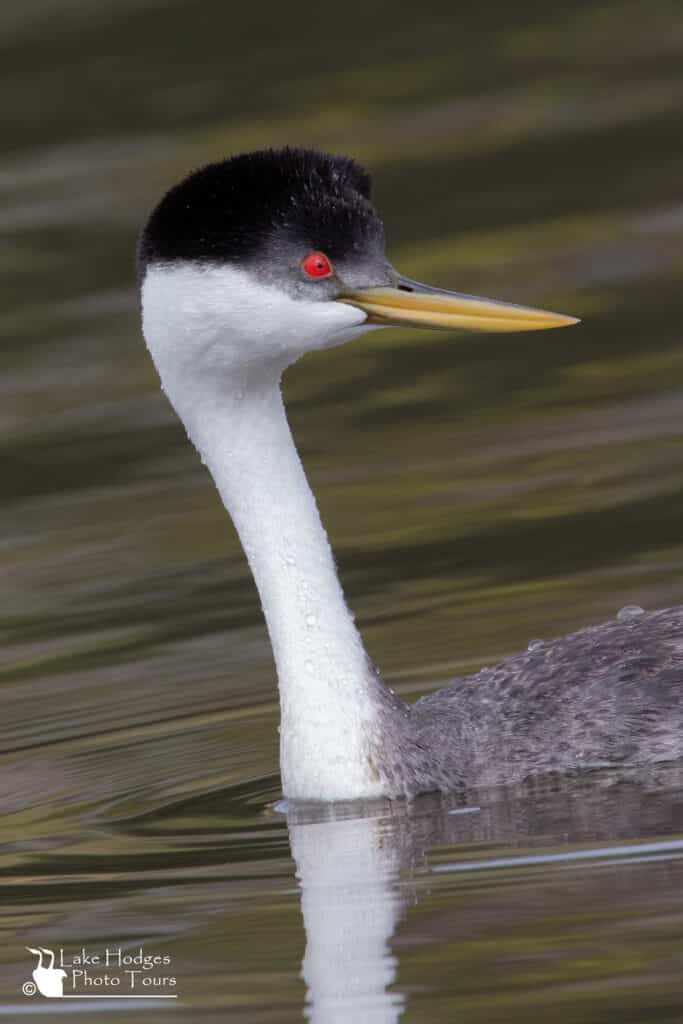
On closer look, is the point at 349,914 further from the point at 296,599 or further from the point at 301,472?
the point at 301,472

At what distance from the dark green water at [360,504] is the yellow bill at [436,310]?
1519 millimetres

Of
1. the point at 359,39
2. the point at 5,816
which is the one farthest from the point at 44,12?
the point at 5,816

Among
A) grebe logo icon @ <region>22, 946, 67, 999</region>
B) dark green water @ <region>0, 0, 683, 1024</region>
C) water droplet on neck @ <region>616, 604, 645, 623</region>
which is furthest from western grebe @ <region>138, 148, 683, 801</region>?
grebe logo icon @ <region>22, 946, 67, 999</region>

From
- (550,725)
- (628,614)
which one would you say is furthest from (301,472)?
(628,614)

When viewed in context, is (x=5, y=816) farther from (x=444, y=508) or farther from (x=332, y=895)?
(x=444, y=508)

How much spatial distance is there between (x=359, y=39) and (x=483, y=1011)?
15975 mm

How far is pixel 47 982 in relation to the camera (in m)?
7.57

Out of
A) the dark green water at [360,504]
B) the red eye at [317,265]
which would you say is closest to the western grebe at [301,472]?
the red eye at [317,265]

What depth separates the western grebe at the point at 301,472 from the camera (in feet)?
28.8

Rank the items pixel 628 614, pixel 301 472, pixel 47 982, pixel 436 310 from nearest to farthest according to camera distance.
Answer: pixel 47 982 < pixel 436 310 < pixel 301 472 < pixel 628 614

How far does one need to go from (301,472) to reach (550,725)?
1181 mm

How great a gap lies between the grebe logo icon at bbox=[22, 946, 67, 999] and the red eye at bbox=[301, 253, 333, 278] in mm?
2419

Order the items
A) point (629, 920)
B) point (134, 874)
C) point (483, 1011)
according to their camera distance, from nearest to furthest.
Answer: point (483, 1011) → point (629, 920) → point (134, 874)

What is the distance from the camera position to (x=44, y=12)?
23.0 metres
